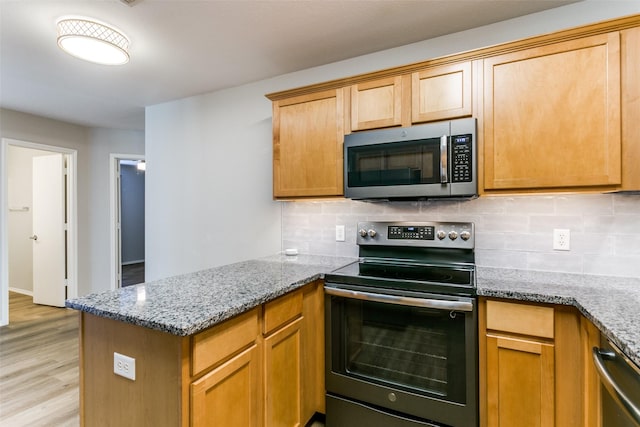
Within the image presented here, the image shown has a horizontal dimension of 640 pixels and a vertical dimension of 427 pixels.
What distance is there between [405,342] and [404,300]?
0.78 ft

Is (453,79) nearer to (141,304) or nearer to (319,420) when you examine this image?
(141,304)

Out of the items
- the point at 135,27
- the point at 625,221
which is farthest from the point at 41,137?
the point at 625,221

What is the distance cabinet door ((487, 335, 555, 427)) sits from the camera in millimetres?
1414

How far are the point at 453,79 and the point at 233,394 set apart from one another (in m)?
1.93

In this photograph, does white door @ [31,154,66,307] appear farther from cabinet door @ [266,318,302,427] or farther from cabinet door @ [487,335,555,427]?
cabinet door @ [487,335,555,427]

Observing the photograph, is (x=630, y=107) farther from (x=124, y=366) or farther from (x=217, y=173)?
(x=217, y=173)

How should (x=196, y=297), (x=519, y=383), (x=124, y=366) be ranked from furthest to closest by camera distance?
1. (x=519, y=383)
2. (x=196, y=297)
3. (x=124, y=366)

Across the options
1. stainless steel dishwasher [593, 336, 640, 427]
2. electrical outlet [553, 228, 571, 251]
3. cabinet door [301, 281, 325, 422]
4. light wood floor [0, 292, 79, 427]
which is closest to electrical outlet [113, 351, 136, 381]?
cabinet door [301, 281, 325, 422]

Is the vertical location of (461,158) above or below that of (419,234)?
above

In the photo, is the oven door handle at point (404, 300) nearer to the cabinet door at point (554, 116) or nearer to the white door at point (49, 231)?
the cabinet door at point (554, 116)

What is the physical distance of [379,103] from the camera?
2035mm

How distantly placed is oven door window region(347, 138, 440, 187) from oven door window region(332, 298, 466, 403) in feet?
2.43

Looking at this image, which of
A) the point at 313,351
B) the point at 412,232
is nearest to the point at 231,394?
the point at 313,351

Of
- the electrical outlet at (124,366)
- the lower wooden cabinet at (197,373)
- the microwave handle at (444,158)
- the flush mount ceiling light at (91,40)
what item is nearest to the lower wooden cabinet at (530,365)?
the microwave handle at (444,158)
